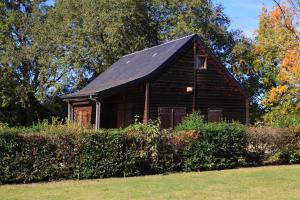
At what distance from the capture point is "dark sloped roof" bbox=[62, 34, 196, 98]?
25562mm

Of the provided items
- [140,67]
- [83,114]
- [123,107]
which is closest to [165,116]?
[123,107]

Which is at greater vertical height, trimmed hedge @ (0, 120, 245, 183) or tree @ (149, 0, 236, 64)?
tree @ (149, 0, 236, 64)

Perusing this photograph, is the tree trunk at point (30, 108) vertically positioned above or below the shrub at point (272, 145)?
above

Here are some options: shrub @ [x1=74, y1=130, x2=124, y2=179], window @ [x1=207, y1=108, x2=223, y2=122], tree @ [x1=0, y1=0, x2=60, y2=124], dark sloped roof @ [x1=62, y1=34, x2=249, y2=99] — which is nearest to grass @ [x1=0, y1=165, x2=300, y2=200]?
shrub @ [x1=74, y1=130, x2=124, y2=179]

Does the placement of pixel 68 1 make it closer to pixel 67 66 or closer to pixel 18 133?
pixel 67 66

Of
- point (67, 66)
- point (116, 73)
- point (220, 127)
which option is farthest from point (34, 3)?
point (220, 127)

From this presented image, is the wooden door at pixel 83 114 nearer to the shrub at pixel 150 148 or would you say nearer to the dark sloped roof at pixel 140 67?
the dark sloped roof at pixel 140 67

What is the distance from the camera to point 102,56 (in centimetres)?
3725

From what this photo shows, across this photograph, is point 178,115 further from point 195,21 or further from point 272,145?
point 195,21

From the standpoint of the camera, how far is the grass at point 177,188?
10570 mm

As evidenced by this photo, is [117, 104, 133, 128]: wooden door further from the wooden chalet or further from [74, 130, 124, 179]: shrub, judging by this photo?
[74, 130, 124, 179]: shrub

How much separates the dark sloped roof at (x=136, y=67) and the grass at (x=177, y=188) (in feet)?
35.3

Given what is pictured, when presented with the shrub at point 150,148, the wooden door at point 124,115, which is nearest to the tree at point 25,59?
the wooden door at point 124,115

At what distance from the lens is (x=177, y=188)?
11.7 m
